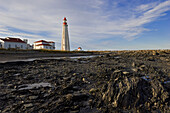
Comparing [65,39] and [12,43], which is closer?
[12,43]

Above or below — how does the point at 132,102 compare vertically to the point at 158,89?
below

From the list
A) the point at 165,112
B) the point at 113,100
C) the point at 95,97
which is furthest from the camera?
the point at 95,97

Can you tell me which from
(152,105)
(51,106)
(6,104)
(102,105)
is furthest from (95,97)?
(6,104)

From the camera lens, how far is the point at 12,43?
4638cm

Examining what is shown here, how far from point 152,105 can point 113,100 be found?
1.23 m

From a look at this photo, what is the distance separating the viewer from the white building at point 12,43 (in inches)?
1721

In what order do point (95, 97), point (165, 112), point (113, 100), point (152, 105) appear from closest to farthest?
1. point (165, 112)
2. point (152, 105)
3. point (113, 100)
4. point (95, 97)

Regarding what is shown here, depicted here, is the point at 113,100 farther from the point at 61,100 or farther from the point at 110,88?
the point at 61,100

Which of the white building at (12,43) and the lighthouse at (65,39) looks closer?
the white building at (12,43)

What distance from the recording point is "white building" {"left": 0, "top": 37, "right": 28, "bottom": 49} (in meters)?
43.7

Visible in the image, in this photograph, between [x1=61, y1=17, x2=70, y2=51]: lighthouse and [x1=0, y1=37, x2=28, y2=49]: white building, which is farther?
[x1=61, y1=17, x2=70, y2=51]: lighthouse

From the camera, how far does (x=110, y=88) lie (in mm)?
3846

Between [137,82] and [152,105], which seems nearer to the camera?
[152,105]

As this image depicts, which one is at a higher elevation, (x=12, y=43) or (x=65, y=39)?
(x=65, y=39)
